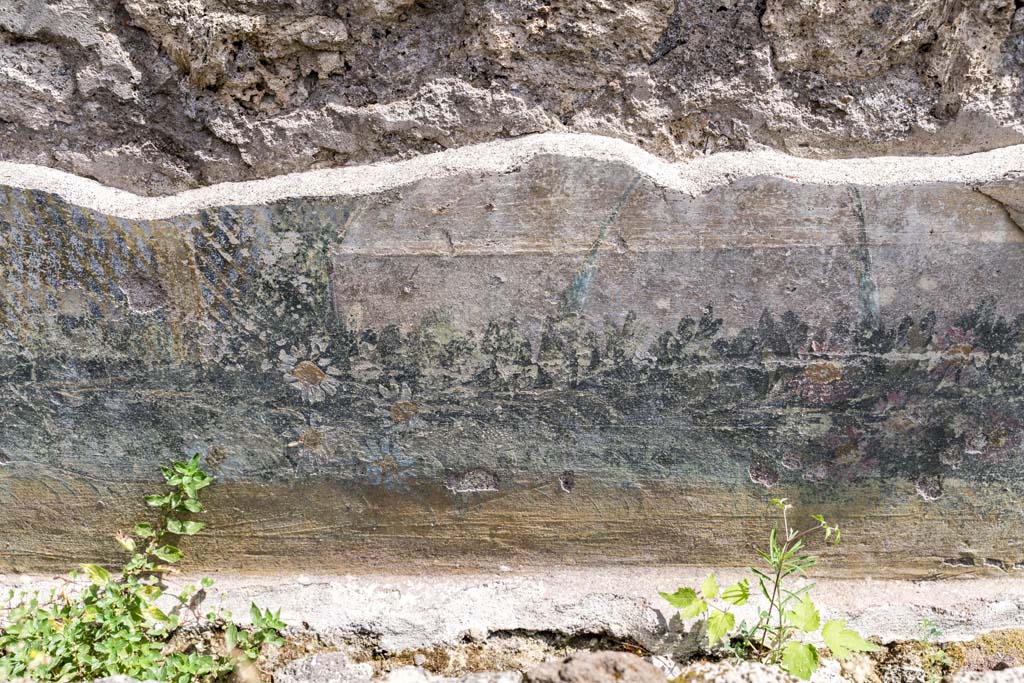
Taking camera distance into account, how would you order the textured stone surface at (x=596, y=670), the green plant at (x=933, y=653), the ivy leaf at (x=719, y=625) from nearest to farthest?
the textured stone surface at (x=596, y=670), the ivy leaf at (x=719, y=625), the green plant at (x=933, y=653)

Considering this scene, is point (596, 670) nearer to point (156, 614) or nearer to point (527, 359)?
point (527, 359)

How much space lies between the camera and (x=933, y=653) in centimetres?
191

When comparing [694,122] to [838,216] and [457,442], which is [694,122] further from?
[457,442]

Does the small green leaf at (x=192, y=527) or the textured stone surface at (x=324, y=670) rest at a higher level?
the small green leaf at (x=192, y=527)

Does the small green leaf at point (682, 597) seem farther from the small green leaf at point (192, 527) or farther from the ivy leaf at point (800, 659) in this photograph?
the small green leaf at point (192, 527)

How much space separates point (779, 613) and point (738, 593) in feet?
0.34

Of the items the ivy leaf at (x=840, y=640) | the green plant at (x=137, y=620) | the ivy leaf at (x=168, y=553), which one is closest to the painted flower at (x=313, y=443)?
the green plant at (x=137, y=620)

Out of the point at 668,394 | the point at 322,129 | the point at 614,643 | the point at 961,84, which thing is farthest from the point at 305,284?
the point at 961,84

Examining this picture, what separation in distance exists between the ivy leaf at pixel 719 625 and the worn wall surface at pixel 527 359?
21 centimetres

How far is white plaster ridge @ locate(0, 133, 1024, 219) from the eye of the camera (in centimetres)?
168

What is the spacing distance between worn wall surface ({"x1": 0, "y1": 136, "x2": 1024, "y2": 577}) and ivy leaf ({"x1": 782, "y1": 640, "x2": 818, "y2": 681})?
0.92 feet

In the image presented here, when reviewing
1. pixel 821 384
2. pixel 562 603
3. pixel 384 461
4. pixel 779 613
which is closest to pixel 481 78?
pixel 384 461

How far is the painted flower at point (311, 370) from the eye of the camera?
182 centimetres

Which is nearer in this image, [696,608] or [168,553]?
[696,608]
